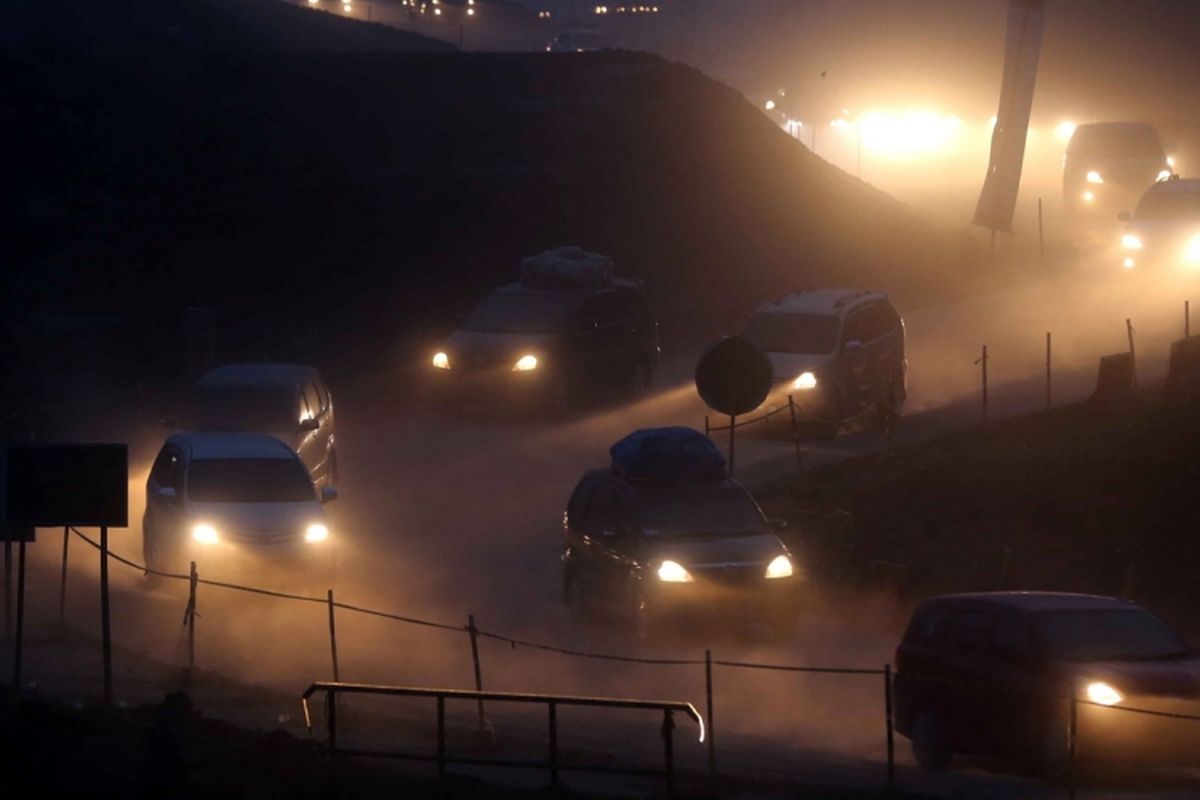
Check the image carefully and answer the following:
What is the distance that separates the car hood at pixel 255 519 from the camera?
19.8 meters

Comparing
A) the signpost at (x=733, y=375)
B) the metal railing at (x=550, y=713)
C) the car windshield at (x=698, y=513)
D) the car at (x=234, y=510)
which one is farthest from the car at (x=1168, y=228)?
the metal railing at (x=550, y=713)

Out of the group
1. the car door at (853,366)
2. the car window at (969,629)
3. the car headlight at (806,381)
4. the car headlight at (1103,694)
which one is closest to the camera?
the car headlight at (1103,694)

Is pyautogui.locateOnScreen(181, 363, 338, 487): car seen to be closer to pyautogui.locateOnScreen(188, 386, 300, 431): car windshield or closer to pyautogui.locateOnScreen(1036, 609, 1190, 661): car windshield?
pyautogui.locateOnScreen(188, 386, 300, 431): car windshield

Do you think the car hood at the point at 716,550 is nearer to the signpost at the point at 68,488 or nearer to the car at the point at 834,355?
the signpost at the point at 68,488

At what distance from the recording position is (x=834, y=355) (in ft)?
91.3

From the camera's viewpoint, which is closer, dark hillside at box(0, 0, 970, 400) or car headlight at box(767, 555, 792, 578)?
car headlight at box(767, 555, 792, 578)

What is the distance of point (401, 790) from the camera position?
1184 centimetres

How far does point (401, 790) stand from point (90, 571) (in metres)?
11.2

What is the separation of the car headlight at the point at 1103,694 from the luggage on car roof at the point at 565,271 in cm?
1990

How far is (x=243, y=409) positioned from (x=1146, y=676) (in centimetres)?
1383

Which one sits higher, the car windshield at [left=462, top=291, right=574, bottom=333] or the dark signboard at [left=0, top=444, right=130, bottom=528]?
the car windshield at [left=462, top=291, right=574, bottom=333]

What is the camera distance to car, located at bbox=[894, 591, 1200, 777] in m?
12.8

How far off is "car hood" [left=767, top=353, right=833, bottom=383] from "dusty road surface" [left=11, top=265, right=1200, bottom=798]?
3.43 feet

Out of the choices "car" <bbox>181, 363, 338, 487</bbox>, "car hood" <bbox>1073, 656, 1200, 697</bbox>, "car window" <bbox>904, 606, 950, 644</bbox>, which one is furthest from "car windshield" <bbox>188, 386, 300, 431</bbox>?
"car hood" <bbox>1073, 656, 1200, 697</bbox>
